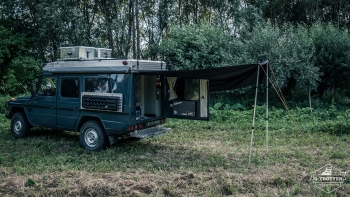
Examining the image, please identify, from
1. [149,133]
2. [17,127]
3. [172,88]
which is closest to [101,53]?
[172,88]

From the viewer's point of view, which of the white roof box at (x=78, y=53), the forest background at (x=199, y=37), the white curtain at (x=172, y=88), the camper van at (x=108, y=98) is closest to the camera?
the camper van at (x=108, y=98)

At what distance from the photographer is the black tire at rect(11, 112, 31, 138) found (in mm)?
8867

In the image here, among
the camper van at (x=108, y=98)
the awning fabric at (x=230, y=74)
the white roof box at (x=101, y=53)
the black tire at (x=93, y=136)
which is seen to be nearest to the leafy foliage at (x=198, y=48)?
the white roof box at (x=101, y=53)

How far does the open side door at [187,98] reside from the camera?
717 cm

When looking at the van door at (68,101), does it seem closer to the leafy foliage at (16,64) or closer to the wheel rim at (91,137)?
the wheel rim at (91,137)

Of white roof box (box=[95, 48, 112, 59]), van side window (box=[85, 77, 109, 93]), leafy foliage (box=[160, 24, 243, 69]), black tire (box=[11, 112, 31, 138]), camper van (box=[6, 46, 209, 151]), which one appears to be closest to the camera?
camper van (box=[6, 46, 209, 151])

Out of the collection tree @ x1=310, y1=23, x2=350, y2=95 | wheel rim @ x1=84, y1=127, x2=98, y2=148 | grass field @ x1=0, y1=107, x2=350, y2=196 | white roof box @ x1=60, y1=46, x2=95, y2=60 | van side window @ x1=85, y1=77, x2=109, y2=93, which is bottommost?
grass field @ x1=0, y1=107, x2=350, y2=196

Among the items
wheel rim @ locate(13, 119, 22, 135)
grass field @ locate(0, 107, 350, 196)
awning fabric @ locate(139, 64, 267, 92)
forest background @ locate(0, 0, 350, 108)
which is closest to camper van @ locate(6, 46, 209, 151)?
wheel rim @ locate(13, 119, 22, 135)

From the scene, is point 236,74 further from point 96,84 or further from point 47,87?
point 47,87

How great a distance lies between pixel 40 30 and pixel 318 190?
61.3 ft

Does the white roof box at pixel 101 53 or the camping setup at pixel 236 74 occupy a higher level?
the white roof box at pixel 101 53

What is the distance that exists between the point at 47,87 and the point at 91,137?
2.09m

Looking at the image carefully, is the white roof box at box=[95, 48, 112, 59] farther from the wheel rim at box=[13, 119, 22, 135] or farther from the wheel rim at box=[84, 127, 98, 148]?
the wheel rim at box=[13, 119, 22, 135]

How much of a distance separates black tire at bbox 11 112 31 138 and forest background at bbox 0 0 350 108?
820 centimetres
